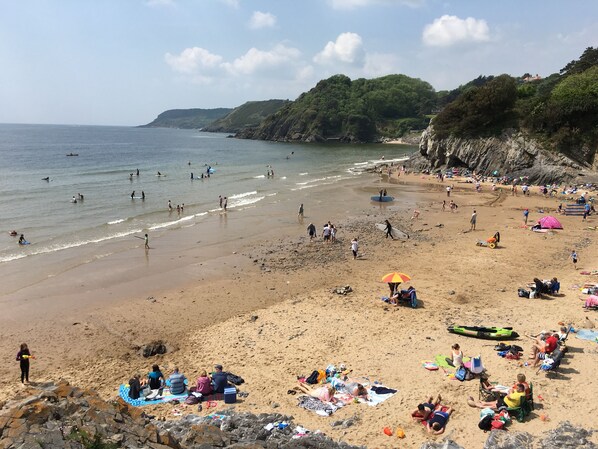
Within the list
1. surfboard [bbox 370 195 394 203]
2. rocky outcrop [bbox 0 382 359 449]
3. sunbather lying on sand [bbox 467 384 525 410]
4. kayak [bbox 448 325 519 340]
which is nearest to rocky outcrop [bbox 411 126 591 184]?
surfboard [bbox 370 195 394 203]

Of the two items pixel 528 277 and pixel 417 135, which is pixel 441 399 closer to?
pixel 528 277

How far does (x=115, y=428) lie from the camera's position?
8.10 metres

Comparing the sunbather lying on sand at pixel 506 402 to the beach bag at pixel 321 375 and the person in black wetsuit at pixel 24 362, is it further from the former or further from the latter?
the person in black wetsuit at pixel 24 362

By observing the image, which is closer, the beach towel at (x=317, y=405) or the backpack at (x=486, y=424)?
the backpack at (x=486, y=424)

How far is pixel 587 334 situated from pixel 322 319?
28.0 ft

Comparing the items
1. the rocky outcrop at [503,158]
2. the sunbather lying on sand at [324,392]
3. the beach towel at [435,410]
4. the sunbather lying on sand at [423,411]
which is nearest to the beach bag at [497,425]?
the beach towel at [435,410]

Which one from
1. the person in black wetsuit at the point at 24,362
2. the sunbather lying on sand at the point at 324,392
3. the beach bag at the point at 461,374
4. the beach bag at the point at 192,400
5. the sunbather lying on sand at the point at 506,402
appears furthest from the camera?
the person in black wetsuit at the point at 24,362

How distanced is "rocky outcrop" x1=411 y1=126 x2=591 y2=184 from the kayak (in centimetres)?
3902

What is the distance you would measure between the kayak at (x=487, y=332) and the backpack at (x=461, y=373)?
2.53 metres

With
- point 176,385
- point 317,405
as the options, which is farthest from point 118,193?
point 317,405

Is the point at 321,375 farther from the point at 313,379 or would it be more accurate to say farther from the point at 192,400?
the point at 192,400

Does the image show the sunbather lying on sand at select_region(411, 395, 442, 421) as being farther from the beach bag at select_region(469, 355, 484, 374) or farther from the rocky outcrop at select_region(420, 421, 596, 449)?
the beach bag at select_region(469, 355, 484, 374)

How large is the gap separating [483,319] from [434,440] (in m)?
7.06

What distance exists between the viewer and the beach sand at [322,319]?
36.6ft
